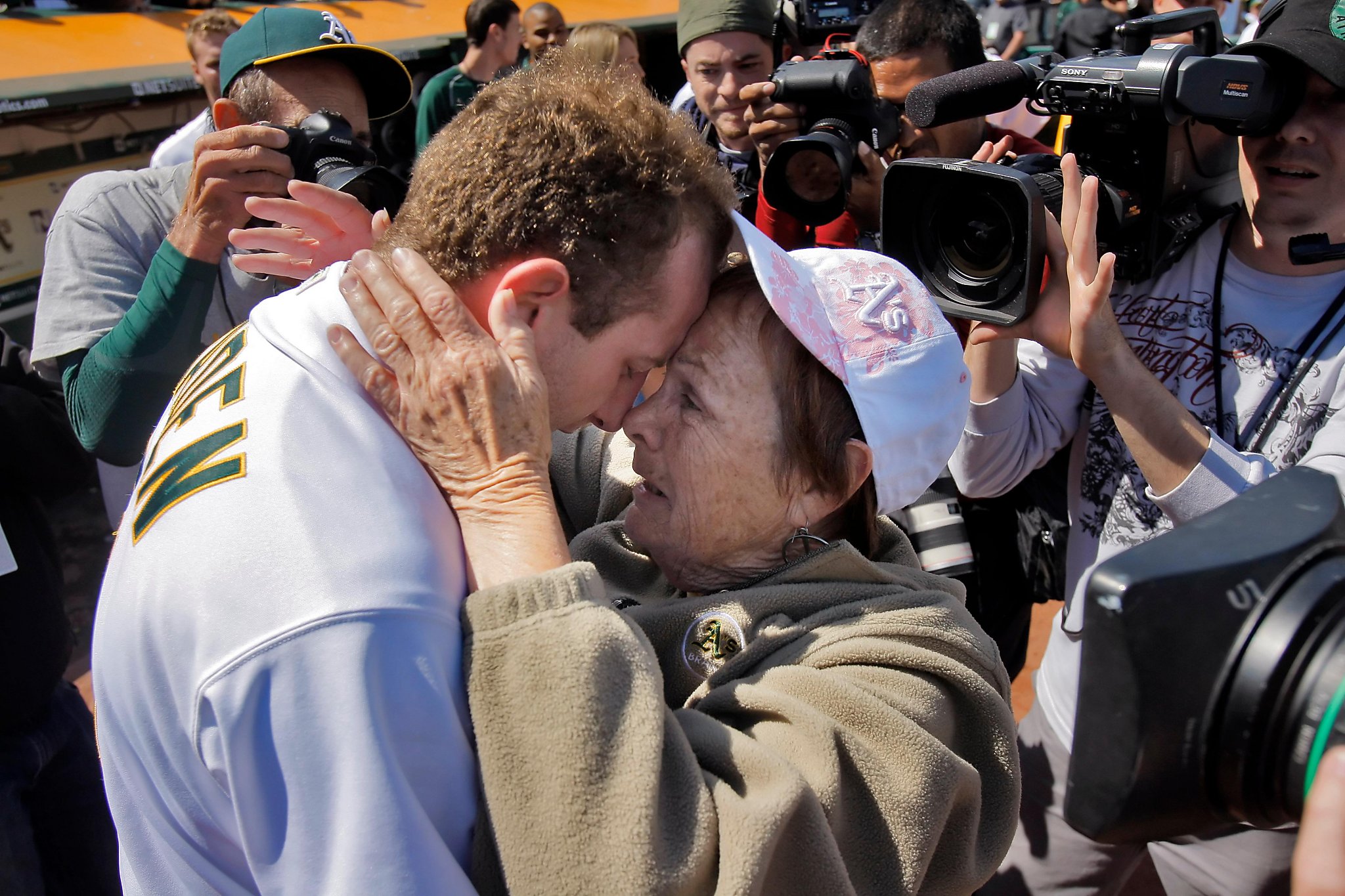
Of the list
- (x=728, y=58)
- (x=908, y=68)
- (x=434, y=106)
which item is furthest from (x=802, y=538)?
(x=434, y=106)

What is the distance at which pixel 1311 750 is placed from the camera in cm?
77

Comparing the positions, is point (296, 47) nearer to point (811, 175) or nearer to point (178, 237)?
point (178, 237)

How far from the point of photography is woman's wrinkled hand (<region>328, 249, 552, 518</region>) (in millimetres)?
1163

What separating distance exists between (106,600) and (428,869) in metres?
0.48

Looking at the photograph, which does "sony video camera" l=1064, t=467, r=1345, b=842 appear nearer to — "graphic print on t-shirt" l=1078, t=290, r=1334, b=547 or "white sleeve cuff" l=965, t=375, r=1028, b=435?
"graphic print on t-shirt" l=1078, t=290, r=1334, b=547

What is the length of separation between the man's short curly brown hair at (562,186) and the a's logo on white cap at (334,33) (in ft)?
4.48

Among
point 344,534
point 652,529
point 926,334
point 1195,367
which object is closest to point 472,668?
point 344,534

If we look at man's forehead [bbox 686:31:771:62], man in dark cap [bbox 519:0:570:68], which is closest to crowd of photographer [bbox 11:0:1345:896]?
man's forehead [bbox 686:31:771:62]

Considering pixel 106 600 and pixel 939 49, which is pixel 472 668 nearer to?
pixel 106 600

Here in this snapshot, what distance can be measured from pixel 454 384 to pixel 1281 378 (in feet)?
5.38

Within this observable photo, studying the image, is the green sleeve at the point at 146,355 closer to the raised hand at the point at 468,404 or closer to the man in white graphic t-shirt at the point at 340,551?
the man in white graphic t-shirt at the point at 340,551

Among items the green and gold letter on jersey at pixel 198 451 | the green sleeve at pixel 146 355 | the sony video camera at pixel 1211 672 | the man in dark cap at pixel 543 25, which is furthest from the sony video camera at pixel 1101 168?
the man in dark cap at pixel 543 25

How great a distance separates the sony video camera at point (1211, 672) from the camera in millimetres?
761

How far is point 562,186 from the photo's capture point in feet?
4.04
